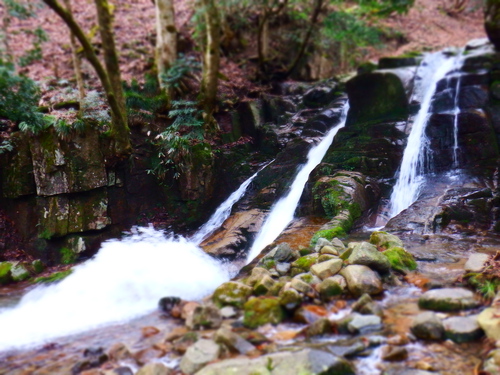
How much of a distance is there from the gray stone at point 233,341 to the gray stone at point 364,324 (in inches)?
39.2

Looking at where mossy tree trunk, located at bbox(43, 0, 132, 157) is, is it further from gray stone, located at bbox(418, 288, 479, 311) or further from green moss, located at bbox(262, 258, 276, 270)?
gray stone, located at bbox(418, 288, 479, 311)

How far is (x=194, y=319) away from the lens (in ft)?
13.0

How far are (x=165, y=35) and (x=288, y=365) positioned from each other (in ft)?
38.5

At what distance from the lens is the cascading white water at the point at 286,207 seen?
8.02 meters

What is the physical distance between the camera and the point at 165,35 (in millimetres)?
12094

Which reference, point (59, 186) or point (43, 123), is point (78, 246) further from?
point (43, 123)

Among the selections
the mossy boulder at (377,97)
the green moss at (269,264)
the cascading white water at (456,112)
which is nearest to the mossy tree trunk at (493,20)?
the cascading white water at (456,112)

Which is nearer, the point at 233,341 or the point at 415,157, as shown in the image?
the point at 233,341

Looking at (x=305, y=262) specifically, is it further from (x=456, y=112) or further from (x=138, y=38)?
(x=138, y=38)

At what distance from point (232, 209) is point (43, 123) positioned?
508cm

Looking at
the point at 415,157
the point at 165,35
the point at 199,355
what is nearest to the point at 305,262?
the point at 199,355

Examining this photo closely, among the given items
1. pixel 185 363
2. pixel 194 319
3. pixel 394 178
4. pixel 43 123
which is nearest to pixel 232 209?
pixel 394 178

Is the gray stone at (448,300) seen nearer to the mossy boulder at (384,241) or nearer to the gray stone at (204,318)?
the mossy boulder at (384,241)

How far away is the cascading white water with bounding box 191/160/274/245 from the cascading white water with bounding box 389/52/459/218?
155 inches
